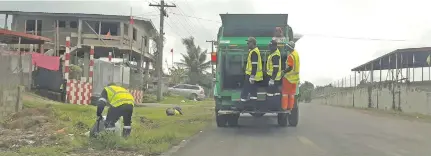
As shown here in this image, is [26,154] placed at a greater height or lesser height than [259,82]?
lesser

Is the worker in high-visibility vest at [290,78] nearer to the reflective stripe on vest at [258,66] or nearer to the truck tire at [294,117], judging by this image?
the reflective stripe on vest at [258,66]

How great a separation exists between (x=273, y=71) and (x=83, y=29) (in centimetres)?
2799

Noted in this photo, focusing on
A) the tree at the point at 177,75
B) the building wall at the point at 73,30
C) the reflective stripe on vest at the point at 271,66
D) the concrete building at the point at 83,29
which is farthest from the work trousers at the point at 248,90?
the tree at the point at 177,75

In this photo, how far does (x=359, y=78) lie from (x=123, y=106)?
29719 millimetres

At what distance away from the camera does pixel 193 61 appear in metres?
59.5

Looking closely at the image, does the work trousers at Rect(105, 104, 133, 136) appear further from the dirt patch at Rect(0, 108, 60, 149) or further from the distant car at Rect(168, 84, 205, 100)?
the distant car at Rect(168, 84, 205, 100)

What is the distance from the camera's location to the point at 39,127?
11266mm

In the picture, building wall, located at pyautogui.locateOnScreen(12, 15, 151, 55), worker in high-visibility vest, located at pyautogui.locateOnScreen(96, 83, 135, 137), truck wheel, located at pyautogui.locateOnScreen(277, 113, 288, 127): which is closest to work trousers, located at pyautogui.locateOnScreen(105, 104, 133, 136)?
worker in high-visibility vest, located at pyautogui.locateOnScreen(96, 83, 135, 137)

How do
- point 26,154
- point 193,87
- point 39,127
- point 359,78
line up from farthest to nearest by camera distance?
point 193,87, point 359,78, point 39,127, point 26,154

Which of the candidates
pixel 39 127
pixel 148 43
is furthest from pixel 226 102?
pixel 148 43

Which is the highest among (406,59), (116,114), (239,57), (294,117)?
(406,59)

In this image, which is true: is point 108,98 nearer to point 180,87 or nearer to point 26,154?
point 26,154

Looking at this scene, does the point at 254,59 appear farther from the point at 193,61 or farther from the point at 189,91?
the point at 193,61

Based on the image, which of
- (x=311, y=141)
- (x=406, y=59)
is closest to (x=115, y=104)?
(x=311, y=141)
